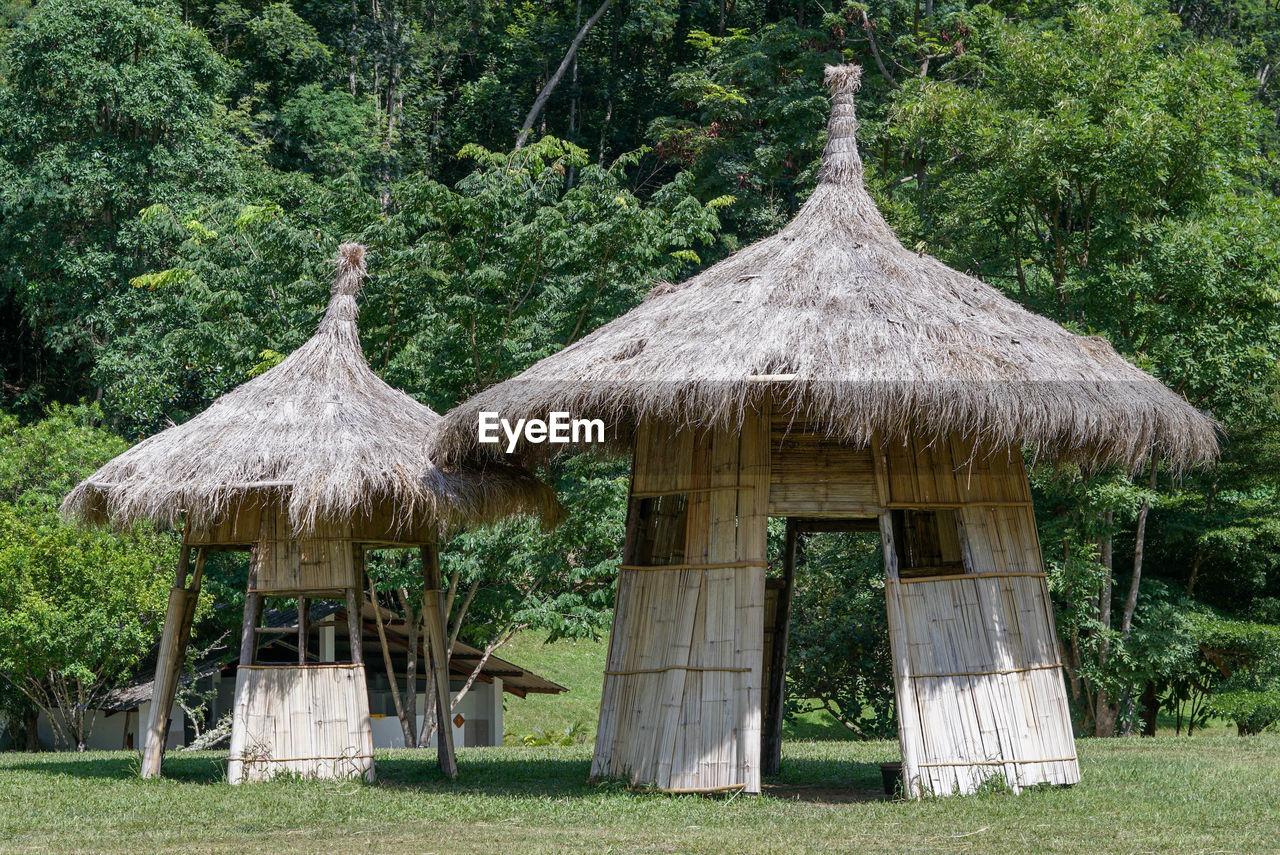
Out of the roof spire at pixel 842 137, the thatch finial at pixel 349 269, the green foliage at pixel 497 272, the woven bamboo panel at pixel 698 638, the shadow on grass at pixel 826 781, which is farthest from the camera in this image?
the green foliage at pixel 497 272

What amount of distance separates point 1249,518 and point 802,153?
12.6m

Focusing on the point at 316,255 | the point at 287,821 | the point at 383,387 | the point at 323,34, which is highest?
the point at 323,34

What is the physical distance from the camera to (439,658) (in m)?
11.8

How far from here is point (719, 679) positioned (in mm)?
8859

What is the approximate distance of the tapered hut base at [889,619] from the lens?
8750 mm

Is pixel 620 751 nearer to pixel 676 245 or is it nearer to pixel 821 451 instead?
pixel 821 451

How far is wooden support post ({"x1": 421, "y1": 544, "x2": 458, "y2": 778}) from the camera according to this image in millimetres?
11352

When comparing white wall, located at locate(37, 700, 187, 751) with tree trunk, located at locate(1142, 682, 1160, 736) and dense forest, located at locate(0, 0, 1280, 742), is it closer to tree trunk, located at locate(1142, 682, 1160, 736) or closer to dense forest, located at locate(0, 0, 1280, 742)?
dense forest, located at locate(0, 0, 1280, 742)

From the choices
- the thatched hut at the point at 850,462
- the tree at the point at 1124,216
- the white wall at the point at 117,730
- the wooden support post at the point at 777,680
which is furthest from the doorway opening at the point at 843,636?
the white wall at the point at 117,730

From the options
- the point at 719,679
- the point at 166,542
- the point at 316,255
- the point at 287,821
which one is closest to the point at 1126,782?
the point at 719,679

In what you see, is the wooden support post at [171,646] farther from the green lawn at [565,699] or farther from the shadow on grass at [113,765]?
the green lawn at [565,699]

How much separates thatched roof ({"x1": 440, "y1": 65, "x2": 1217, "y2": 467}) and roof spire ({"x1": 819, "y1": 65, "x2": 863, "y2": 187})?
1.36 ft

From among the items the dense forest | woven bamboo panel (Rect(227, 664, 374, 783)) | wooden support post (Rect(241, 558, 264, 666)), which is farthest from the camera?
the dense forest

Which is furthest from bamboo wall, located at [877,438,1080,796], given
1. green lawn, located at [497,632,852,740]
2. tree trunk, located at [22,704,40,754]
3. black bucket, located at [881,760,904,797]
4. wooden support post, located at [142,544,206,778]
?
tree trunk, located at [22,704,40,754]
